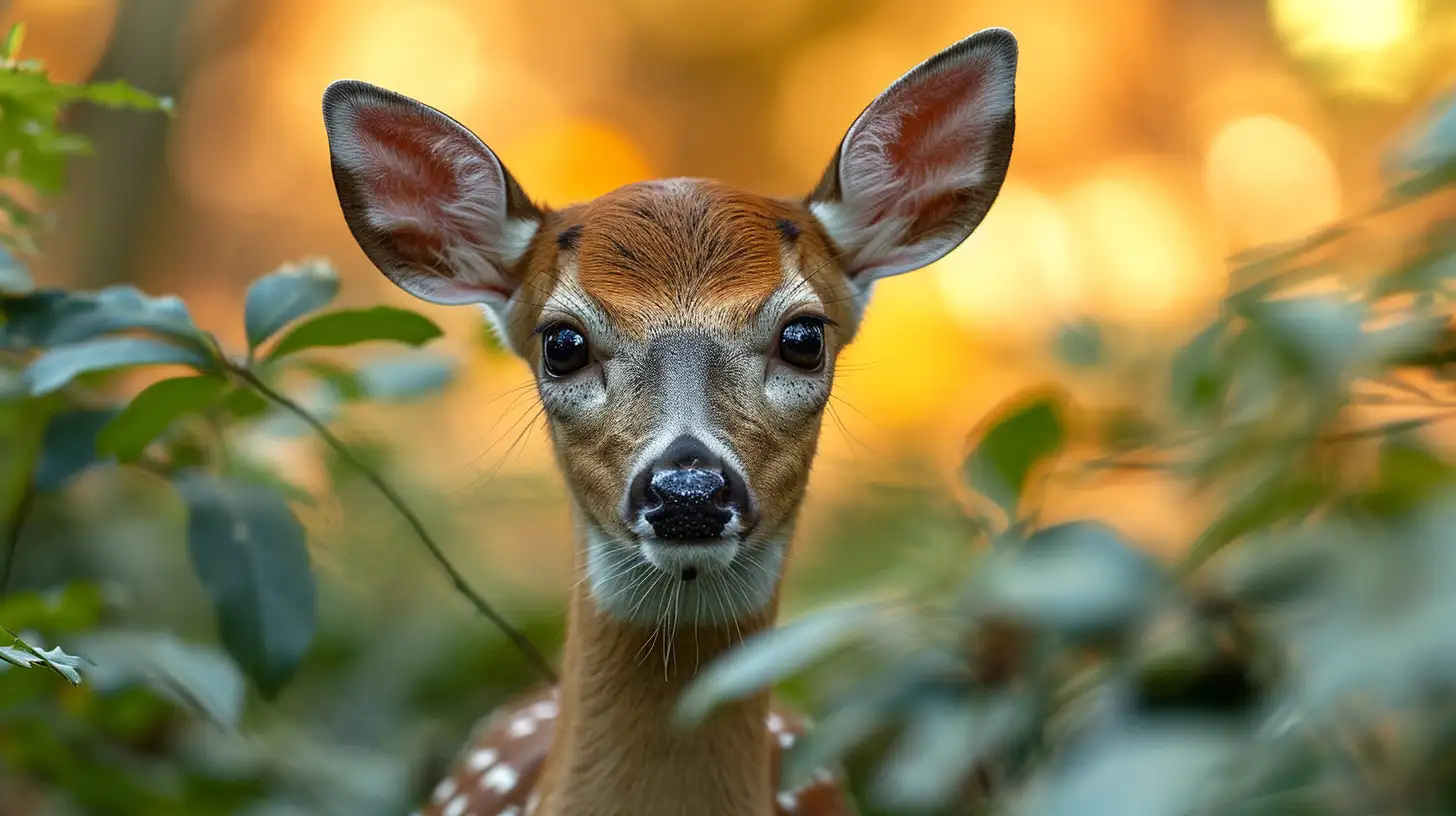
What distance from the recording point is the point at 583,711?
8.41ft

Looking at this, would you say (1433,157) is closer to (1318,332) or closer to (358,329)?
(1318,332)

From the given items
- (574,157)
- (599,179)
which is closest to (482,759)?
(599,179)

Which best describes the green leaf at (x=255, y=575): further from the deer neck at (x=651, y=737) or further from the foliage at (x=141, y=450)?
the deer neck at (x=651, y=737)

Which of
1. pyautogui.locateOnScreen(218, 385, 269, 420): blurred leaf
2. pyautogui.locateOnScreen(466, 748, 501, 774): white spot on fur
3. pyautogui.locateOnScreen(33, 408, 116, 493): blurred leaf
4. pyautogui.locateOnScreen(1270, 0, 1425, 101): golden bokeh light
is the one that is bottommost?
pyautogui.locateOnScreen(466, 748, 501, 774): white spot on fur

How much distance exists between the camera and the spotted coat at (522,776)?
300 centimetres

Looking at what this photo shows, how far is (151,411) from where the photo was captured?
8.10 feet

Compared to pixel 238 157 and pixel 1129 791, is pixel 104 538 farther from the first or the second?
pixel 238 157

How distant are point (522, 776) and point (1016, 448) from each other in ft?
4.15

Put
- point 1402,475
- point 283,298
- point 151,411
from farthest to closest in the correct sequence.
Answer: point 283,298 → point 151,411 → point 1402,475

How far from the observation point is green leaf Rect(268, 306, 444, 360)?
2.55m

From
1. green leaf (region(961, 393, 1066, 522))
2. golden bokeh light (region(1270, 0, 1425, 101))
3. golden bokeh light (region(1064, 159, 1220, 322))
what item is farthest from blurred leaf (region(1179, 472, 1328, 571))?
golden bokeh light (region(1064, 159, 1220, 322))

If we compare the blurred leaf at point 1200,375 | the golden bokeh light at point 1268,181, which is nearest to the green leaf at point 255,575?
the blurred leaf at point 1200,375

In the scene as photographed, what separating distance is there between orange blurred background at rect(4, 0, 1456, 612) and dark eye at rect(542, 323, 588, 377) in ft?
14.5

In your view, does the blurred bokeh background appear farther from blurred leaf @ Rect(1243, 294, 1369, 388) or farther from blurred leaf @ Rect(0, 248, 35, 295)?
blurred leaf @ Rect(1243, 294, 1369, 388)
